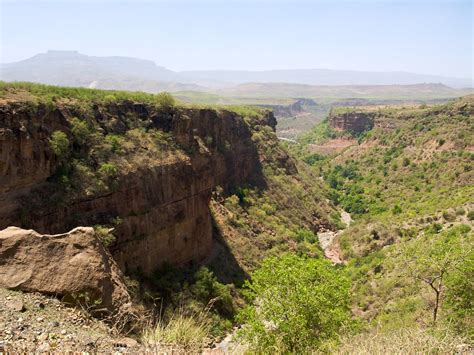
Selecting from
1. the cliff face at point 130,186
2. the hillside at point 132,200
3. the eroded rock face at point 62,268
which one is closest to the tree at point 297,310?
the hillside at point 132,200

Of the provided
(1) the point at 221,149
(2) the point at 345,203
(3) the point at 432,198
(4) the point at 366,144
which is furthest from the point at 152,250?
(4) the point at 366,144

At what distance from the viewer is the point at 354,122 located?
128 meters

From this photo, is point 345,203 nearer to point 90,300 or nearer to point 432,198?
point 432,198

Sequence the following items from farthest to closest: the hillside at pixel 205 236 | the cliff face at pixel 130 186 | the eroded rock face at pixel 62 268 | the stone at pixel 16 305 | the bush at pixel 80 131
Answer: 1. the bush at pixel 80 131
2. the cliff face at pixel 130 186
3. the hillside at pixel 205 236
4. the eroded rock face at pixel 62 268
5. the stone at pixel 16 305

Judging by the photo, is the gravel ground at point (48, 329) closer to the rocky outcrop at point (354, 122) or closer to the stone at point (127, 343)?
the stone at point (127, 343)

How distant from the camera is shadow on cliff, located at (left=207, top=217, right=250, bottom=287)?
39.0m

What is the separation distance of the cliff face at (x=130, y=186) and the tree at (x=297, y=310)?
14.8 m

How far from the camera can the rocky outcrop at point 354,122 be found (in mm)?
122750

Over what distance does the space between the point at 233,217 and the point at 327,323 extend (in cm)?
3188

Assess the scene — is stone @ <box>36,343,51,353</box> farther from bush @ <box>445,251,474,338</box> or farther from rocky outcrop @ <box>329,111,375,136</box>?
rocky outcrop @ <box>329,111,375,136</box>

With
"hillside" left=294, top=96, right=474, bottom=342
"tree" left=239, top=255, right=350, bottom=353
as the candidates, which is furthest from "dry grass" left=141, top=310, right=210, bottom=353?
"hillside" left=294, top=96, right=474, bottom=342

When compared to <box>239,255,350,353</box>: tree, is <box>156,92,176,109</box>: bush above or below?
above

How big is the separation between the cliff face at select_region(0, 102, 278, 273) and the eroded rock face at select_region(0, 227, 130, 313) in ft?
35.0

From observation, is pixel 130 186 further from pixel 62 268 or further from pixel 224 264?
pixel 62 268
